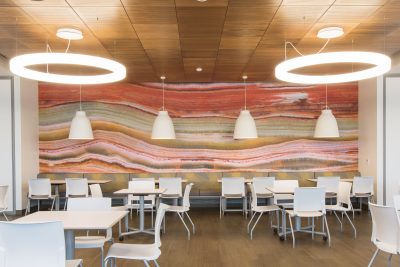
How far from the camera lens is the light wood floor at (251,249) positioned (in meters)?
4.93

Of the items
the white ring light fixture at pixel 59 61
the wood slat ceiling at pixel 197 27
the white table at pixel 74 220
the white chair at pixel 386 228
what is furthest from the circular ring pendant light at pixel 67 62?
the white chair at pixel 386 228

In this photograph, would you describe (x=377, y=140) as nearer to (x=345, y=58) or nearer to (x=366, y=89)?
(x=366, y=89)

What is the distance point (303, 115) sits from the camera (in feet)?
32.3

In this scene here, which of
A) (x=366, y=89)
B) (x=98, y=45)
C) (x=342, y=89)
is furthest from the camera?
(x=342, y=89)

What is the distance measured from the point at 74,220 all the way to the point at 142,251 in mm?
665

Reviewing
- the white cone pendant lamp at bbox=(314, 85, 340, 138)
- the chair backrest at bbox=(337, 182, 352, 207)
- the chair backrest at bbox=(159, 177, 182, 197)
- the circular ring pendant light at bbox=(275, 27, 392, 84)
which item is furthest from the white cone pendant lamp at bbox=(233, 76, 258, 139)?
the circular ring pendant light at bbox=(275, 27, 392, 84)

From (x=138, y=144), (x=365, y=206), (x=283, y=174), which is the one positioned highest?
(x=138, y=144)

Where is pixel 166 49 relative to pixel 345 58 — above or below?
above

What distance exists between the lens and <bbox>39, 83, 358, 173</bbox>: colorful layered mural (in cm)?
970

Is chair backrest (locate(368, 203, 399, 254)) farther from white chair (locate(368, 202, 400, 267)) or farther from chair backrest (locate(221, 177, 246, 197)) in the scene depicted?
chair backrest (locate(221, 177, 246, 197))

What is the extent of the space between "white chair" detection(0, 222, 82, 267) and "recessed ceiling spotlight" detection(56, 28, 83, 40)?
3592 mm

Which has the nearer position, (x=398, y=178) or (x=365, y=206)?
(x=398, y=178)

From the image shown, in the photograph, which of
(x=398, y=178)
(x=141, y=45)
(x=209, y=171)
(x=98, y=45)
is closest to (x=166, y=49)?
(x=141, y=45)

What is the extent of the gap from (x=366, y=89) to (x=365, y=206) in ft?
8.89
